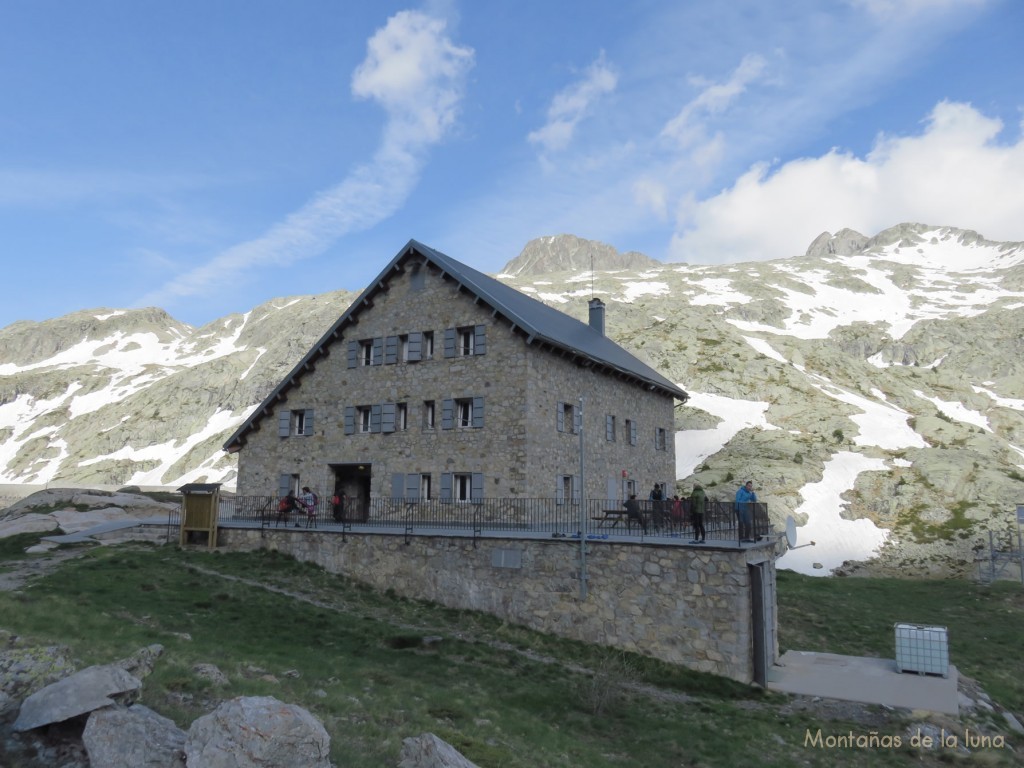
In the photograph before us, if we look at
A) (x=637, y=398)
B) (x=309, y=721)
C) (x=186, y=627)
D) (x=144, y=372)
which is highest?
(x=144, y=372)

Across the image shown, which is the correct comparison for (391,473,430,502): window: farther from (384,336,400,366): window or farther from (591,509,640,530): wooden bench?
(591,509,640,530): wooden bench

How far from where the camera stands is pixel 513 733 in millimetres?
12883

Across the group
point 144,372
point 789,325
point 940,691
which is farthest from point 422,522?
point 144,372

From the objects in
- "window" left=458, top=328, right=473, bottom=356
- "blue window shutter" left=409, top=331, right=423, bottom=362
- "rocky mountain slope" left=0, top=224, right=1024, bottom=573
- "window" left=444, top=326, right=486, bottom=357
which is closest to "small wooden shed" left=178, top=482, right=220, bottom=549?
"blue window shutter" left=409, top=331, right=423, bottom=362

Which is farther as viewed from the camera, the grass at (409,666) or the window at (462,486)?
the window at (462,486)

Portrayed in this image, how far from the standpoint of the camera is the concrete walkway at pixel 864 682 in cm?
1703

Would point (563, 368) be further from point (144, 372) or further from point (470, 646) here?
point (144, 372)

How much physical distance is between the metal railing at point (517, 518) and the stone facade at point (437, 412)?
2.31ft

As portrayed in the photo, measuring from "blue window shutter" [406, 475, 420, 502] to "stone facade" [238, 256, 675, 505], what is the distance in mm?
67

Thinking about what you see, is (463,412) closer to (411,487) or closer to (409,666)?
Result: (411,487)

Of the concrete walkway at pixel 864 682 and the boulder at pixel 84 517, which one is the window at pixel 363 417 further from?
the concrete walkway at pixel 864 682

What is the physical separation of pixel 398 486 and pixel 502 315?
8448mm

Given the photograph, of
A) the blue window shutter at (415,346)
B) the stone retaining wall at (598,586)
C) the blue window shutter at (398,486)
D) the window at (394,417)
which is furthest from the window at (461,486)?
the blue window shutter at (415,346)

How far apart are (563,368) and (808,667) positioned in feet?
47.5
